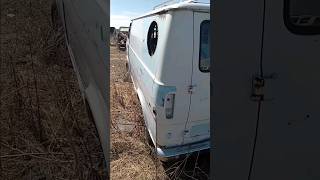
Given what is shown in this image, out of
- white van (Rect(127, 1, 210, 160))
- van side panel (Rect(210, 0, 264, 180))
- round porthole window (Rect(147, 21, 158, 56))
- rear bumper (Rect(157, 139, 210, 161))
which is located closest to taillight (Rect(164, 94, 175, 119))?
white van (Rect(127, 1, 210, 160))

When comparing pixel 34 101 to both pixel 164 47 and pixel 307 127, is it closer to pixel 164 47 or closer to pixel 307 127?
pixel 164 47

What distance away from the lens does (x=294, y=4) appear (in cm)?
169

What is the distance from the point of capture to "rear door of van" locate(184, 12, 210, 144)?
14.1 feet

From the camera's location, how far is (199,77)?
171 inches

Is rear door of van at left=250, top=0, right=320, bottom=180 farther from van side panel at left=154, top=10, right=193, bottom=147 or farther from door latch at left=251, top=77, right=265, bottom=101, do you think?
van side panel at left=154, top=10, right=193, bottom=147

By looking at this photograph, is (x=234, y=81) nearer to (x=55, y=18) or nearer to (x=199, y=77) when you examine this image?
(x=199, y=77)

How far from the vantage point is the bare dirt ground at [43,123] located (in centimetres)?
323

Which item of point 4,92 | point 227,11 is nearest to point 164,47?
point 4,92

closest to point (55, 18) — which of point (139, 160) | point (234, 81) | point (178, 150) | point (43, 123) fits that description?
point (139, 160)

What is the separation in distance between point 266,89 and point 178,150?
2.98m

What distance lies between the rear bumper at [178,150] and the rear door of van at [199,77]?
10 cm

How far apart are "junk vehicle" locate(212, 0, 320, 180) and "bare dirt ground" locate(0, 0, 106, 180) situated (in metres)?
1.81

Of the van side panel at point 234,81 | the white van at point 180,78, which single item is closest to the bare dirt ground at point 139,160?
the white van at point 180,78

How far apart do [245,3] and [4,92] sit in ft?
11.0
